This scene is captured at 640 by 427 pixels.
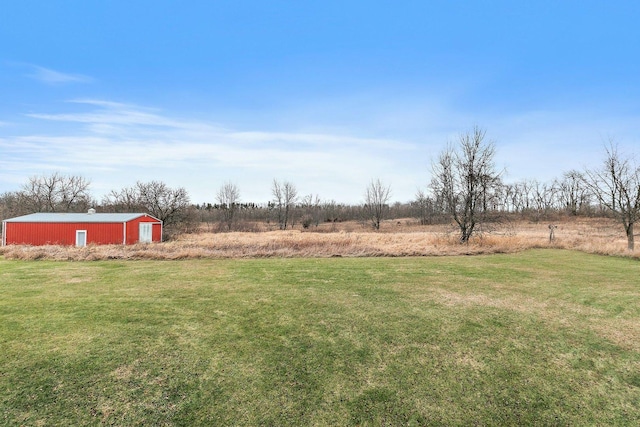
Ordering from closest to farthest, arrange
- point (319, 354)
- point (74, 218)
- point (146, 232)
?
point (319, 354) → point (74, 218) → point (146, 232)

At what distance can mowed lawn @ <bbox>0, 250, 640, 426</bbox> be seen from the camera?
3068 millimetres

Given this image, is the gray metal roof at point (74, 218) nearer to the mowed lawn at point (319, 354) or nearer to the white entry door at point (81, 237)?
the white entry door at point (81, 237)

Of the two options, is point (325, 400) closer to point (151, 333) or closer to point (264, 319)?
point (264, 319)

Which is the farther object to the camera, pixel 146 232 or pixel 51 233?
pixel 146 232

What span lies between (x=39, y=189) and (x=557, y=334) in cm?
5347

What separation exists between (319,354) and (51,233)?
22.1 metres

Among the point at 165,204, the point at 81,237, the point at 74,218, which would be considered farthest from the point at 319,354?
the point at 165,204

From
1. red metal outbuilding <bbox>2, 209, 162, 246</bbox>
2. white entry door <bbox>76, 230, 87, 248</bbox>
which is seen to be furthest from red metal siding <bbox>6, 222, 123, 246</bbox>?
white entry door <bbox>76, 230, 87, 248</bbox>

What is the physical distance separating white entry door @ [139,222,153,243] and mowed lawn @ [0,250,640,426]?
51.5 feet

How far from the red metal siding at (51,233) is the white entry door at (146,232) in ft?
8.25

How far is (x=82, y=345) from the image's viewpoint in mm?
4230

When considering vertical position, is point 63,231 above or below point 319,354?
above

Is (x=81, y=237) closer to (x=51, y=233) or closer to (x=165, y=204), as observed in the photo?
(x=51, y=233)

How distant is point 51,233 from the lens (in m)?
19.5
